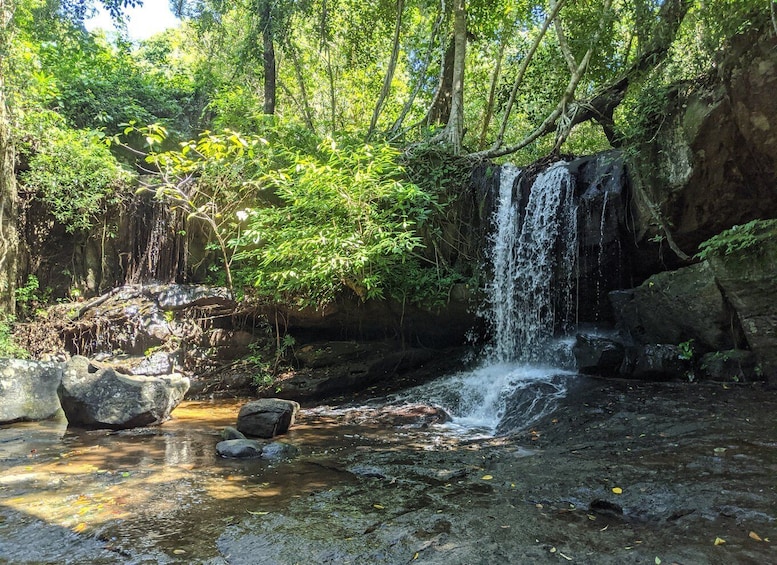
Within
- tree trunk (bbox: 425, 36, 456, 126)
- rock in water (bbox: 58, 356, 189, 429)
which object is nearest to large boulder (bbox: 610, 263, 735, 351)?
rock in water (bbox: 58, 356, 189, 429)

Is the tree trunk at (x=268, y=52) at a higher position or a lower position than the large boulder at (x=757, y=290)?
higher

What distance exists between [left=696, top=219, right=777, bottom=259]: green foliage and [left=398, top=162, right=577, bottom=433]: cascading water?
2.36 metres

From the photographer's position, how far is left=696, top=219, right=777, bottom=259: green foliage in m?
6.17

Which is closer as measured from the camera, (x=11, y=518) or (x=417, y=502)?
(x=11, y=518)

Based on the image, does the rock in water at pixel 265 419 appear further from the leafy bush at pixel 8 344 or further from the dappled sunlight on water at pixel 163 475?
the leafy bush at pixel 8 344

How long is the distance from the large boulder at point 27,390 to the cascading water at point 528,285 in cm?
548

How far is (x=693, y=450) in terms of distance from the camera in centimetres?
438

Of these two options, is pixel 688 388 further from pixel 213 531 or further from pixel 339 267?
pixel 213 531

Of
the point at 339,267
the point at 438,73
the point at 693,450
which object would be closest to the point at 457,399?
the point at 339,267

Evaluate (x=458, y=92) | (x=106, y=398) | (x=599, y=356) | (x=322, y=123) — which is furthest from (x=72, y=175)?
(x=599, y=356)

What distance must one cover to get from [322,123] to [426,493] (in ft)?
43.3

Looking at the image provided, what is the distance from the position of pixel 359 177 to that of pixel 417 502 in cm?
526

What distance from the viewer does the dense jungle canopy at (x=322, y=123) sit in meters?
7.93

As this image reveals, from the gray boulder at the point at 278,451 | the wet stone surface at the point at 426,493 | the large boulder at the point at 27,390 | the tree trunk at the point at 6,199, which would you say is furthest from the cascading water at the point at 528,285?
the tree trunk at the point at 6,199
